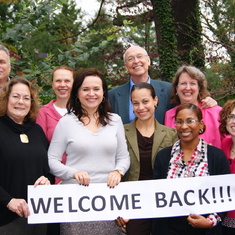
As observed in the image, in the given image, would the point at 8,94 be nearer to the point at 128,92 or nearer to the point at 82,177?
the point at 82,177

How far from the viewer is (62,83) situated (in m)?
4.25

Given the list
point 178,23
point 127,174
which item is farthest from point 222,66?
point 127,174

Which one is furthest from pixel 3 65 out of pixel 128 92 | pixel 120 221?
pixel 120 221

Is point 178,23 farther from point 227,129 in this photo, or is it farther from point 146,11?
point 227,129

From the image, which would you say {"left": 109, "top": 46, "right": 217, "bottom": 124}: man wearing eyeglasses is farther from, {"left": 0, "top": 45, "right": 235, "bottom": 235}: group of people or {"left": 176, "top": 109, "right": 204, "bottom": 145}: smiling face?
{"left": 176, "top": 109, "right": 204, "bottom": 145}: smiling face

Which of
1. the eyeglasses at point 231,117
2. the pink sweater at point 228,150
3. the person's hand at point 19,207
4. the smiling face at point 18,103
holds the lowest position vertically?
the person's hand at point 19,207

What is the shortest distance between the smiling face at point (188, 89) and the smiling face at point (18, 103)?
5.85 ft

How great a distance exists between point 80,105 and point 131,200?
103 centimetres

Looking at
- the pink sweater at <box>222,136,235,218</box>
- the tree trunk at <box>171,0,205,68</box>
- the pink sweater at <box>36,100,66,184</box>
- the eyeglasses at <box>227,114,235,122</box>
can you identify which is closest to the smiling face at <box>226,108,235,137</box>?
the eyeglasses at <box>227,114,235,122</box>

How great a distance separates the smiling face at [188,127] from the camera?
3240mm

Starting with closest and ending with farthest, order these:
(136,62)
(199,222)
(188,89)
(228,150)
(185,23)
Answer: (199,222) < (228,150) < (188,89) < (136,62) < (185,23)

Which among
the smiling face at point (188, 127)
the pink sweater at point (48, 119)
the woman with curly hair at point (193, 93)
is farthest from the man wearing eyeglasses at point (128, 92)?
the smiling face at point (188, 127)

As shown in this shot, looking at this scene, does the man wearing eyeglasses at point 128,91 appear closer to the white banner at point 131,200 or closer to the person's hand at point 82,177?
the white banner at point 131,200

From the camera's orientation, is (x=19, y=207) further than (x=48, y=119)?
No
